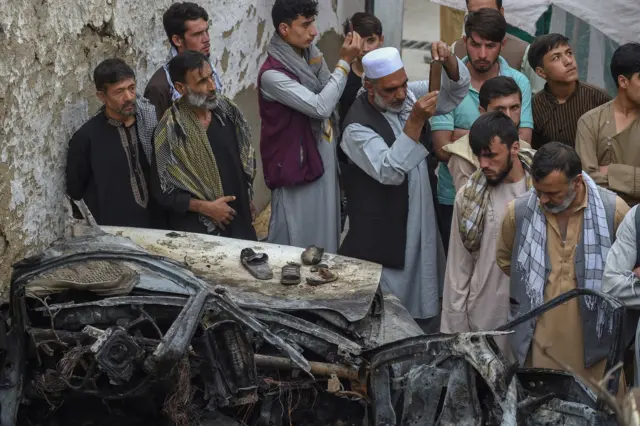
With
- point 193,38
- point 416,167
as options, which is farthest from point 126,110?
point 416,167

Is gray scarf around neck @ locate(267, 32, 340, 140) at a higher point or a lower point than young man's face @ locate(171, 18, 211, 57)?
lower

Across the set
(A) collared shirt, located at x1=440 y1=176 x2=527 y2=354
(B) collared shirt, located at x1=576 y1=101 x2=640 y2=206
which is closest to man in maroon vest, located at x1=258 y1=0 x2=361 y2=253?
(A) collared shirt, located at x1=440 y1=176 x2=527 y2=354

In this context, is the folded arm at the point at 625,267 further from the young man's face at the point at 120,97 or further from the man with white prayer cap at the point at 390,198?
the young man's face at the point at 120,97

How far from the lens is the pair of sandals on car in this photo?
556cm

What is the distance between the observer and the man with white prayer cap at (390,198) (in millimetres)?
6570

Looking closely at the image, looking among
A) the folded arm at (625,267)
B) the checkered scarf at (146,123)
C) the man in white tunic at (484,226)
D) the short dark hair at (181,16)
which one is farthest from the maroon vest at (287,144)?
the folded arm at (625,267)

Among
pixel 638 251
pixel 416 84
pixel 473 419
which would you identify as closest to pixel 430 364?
pixel 473 419

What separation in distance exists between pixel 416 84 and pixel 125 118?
2.09 metres

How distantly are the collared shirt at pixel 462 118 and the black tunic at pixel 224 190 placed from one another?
1297 mm

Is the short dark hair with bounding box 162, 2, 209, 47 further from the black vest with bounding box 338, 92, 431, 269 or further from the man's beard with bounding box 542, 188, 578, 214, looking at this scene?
the man's beard with bounding box 542, 188, 578, 214

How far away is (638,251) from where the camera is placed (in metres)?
5.20

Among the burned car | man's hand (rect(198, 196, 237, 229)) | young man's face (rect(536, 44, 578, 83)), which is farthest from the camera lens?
young man's face (rect(536, 44, 578, 83))

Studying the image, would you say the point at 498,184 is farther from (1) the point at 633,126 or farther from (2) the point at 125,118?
(2) the point at 125,118

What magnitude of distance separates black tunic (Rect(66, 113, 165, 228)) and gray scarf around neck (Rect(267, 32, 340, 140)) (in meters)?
1.26
